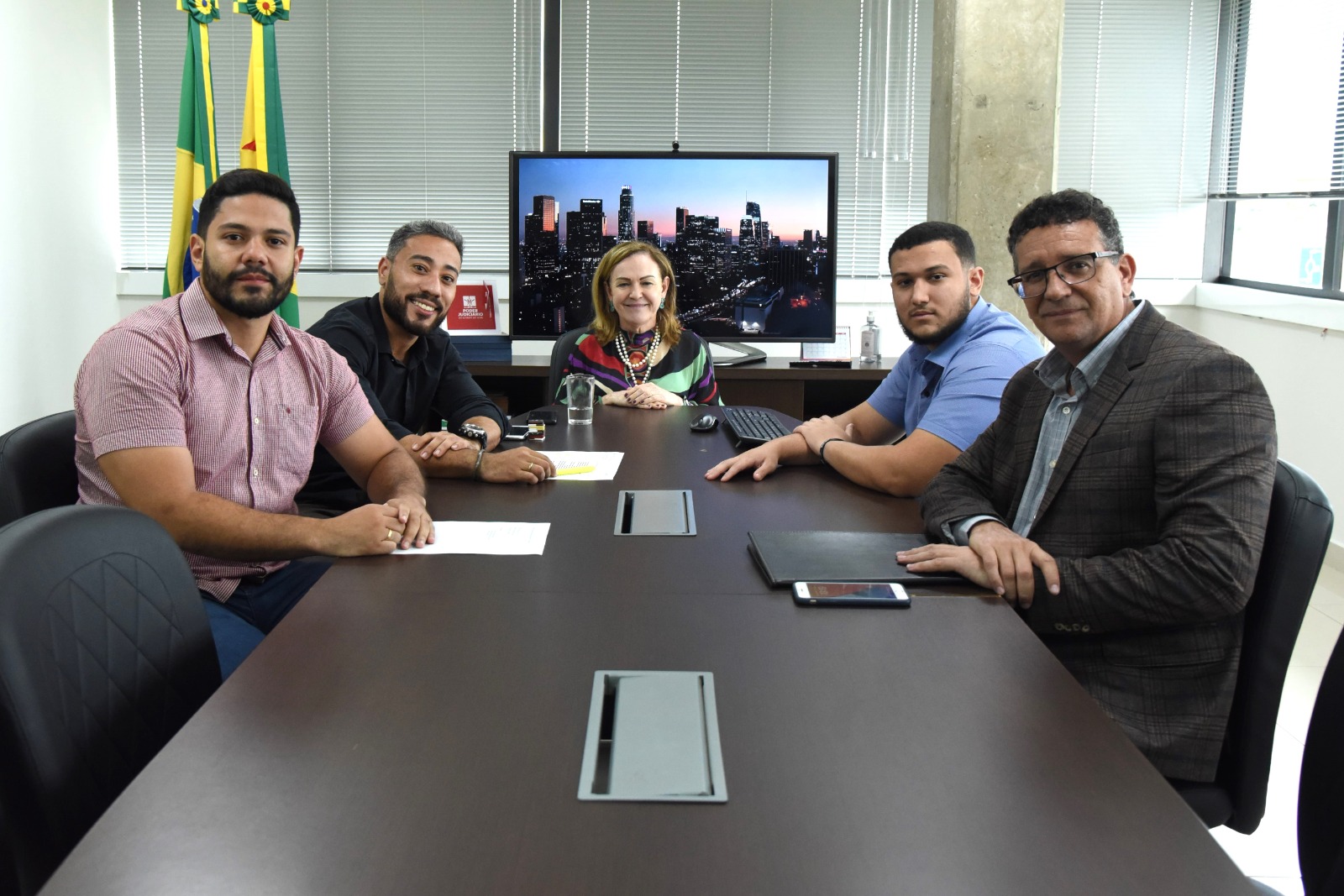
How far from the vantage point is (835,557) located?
1.56 m

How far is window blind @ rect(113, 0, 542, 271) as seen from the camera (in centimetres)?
529

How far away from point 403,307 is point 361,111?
2873mm

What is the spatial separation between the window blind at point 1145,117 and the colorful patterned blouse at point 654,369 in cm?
287

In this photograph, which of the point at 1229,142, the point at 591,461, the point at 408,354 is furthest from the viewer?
the point at 1229,142

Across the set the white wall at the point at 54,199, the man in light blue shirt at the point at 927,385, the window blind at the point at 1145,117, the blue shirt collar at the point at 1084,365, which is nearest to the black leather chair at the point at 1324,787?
the blue shirt collar at the point at 1084,365

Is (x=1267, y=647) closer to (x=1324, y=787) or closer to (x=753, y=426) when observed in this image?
(x=1324, y=787)

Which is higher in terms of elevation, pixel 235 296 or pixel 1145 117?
pixel 1145 117

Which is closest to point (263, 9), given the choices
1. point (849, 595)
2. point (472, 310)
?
point (472, 310)

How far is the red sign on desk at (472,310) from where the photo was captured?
4574 mm

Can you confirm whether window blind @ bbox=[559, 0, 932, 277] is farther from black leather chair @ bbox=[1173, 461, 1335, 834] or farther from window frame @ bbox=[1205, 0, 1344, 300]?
black leather chair @ bbox=[1173, 461, 1335, 834]

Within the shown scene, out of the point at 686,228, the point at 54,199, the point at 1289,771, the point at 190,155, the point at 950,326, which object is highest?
the point at 190,155

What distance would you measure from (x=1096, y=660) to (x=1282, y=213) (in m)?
4.17

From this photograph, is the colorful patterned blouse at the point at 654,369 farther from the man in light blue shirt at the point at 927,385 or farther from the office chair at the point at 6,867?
the office chair at the point at 6,867

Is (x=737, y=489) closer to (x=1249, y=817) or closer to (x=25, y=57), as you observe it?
(x=1249, y=817)
